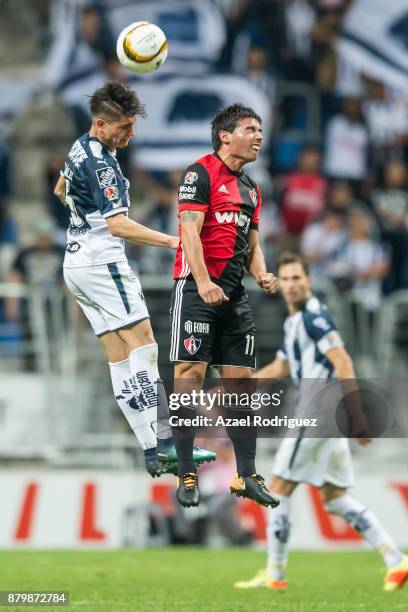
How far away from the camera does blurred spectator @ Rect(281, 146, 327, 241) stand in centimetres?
1895

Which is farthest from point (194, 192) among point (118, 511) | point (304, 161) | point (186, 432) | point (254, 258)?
point (304, 161)

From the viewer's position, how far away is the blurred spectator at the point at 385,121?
2036 cm

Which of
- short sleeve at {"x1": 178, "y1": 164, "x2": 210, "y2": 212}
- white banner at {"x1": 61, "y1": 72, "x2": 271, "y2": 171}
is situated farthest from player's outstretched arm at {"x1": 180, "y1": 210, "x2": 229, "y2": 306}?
white banner at {"x1": 61, "y1": 72, "x2": 271, "y2": 171}

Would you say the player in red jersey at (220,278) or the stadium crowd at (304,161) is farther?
the stadium crowd at (304,161)

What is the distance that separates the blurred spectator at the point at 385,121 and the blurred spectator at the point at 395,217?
0.50 metres

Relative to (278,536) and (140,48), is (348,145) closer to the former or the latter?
(278,536)

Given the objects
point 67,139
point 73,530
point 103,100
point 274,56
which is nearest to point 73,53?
point 67,139

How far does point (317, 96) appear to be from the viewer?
20438 millimetres

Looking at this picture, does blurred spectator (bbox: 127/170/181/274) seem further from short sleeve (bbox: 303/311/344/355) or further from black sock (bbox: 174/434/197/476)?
black sock (bbox: 174/434/197/476)

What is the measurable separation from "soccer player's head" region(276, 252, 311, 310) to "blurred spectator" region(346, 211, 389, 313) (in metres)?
6.03

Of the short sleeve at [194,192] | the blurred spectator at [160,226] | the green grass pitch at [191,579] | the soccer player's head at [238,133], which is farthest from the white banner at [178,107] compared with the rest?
the short sleeve at [194,192]

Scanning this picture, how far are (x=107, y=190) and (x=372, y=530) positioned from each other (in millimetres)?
4378

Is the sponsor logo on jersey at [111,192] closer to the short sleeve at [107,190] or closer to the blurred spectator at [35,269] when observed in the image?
the short sleeve at [107,190]

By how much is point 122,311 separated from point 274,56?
1108 cm
